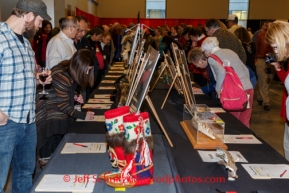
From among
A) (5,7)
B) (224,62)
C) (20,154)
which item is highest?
(5,7)

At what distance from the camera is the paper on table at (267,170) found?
5.25ft

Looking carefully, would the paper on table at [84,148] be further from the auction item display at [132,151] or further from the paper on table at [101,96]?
the paper on table at [101,96]

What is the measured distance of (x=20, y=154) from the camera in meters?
2.05

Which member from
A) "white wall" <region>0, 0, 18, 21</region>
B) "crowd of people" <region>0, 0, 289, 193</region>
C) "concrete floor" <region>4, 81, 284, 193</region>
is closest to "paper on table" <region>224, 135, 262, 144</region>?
"crowd of people" <region>0, 0, 289, 193</region>

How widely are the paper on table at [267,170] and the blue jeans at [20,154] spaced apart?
118 centimetres

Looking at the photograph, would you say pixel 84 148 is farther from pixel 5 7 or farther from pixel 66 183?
pixel 5 7

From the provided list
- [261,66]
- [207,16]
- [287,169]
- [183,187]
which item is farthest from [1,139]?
[207,16]

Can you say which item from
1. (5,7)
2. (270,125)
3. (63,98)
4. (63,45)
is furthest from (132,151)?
(5,7)

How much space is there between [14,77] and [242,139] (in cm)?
135

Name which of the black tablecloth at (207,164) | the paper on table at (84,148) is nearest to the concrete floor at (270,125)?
the black tablecloth at (207,164)

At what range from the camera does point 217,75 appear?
2.88 metres

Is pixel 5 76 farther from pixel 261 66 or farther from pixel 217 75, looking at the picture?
pixel 261 66

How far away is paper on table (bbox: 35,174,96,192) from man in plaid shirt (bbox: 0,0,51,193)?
15.9 inches

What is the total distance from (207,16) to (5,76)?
16620 mm
